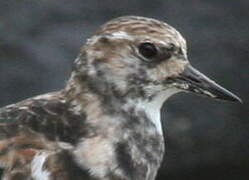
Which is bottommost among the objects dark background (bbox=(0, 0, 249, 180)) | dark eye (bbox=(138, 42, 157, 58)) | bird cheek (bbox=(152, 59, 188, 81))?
dark background (bbox=(0, 0, 249, 180))

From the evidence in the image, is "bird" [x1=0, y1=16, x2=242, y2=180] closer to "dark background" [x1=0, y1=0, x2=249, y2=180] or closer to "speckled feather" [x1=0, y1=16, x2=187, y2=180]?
"speckled feather" [x1=0, y1=16, x2=187, y2=180]

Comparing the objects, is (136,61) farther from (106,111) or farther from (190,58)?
(190,58)

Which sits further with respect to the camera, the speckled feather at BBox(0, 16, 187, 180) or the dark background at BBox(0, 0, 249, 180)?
the dark background at BBox(0, 0, 249, 180)

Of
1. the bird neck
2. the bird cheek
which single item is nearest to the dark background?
the bird neck

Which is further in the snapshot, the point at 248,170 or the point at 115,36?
the point at 248,170

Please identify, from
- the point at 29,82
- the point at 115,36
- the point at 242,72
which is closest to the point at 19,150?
the point at 115,36

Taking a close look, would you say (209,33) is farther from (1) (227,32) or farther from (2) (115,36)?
(2) (115,36)

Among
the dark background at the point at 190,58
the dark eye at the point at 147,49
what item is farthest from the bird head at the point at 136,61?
the dark background at the point at 190,58

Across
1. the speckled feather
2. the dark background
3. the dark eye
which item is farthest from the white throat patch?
the dark background

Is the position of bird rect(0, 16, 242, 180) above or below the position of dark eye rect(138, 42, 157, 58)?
below
